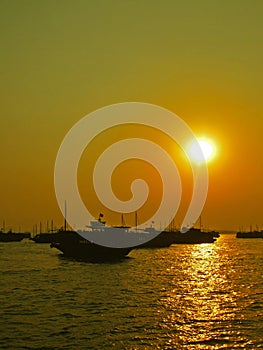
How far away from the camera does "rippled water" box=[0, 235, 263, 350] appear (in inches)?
1099

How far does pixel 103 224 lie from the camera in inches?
5177

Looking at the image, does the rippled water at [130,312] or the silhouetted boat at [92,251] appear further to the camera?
the silhouetted boat at [92,251]

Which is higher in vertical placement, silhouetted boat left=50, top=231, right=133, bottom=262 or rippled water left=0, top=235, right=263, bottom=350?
silhouetted boat left=50, top=231, right=133, bottom=262

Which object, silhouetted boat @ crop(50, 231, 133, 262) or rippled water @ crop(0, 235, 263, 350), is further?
silhouetted boat @ crop(50, 231, 133, 262)

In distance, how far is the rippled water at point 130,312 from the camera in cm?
2792

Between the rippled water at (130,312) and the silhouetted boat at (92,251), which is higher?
the silhouetted boat at (92,251)

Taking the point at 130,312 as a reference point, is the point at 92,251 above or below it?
above

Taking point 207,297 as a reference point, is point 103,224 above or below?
above

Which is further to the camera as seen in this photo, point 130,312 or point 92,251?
point 92,251

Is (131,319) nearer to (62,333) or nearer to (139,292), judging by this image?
(62,333)

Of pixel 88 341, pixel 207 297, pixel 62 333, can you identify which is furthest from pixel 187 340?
pixel 207 297

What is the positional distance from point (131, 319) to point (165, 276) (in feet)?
110

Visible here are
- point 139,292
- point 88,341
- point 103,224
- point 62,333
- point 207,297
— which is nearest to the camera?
point 88,341

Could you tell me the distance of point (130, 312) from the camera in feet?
123
